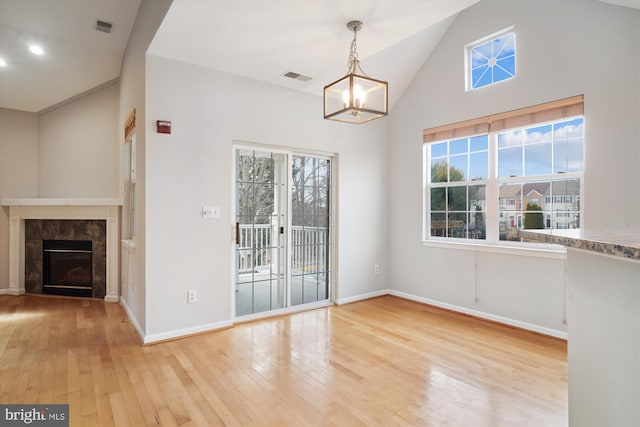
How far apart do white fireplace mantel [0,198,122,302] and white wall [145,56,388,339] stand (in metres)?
1.98

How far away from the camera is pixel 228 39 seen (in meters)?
3.06

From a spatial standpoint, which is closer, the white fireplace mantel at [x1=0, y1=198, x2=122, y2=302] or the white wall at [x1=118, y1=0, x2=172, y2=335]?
the white wall at [x1=118, y1=0, x2=172, y2=335]

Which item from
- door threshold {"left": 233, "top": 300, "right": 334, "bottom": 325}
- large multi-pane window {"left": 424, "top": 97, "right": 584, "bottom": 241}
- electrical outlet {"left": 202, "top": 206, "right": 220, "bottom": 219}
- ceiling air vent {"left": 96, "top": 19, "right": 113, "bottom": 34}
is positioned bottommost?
door threshold {"left": 233, "top": 300, "right": 334, "bottom": 325}

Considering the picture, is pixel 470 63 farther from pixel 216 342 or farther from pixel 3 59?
Result: pixel 3 59

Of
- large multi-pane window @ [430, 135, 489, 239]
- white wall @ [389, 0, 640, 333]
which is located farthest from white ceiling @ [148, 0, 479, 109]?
large multi-pane window @ [430, 135, 489, 239]

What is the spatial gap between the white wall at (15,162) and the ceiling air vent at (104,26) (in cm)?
254

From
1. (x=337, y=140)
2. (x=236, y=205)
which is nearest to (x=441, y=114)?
(x=337, y=140)

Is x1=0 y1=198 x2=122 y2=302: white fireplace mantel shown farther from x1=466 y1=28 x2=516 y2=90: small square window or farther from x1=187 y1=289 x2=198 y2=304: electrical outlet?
x1=466 y1=28 x2=516 y2=90: small square window

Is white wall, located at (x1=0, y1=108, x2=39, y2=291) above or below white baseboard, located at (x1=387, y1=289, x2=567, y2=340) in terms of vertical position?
above

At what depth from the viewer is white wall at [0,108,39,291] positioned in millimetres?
5273

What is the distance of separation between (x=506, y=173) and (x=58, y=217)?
603 cm

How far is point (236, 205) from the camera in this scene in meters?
3.95

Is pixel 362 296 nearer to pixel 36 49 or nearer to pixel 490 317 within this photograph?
pixel 490 317

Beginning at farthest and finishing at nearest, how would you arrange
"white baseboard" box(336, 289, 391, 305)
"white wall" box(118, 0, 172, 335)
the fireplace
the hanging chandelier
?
the fireplace, "white baseboard" box(336, 289, 391, 305), "white wall" box(118, 0, 172, 335), the hanging chandelier
